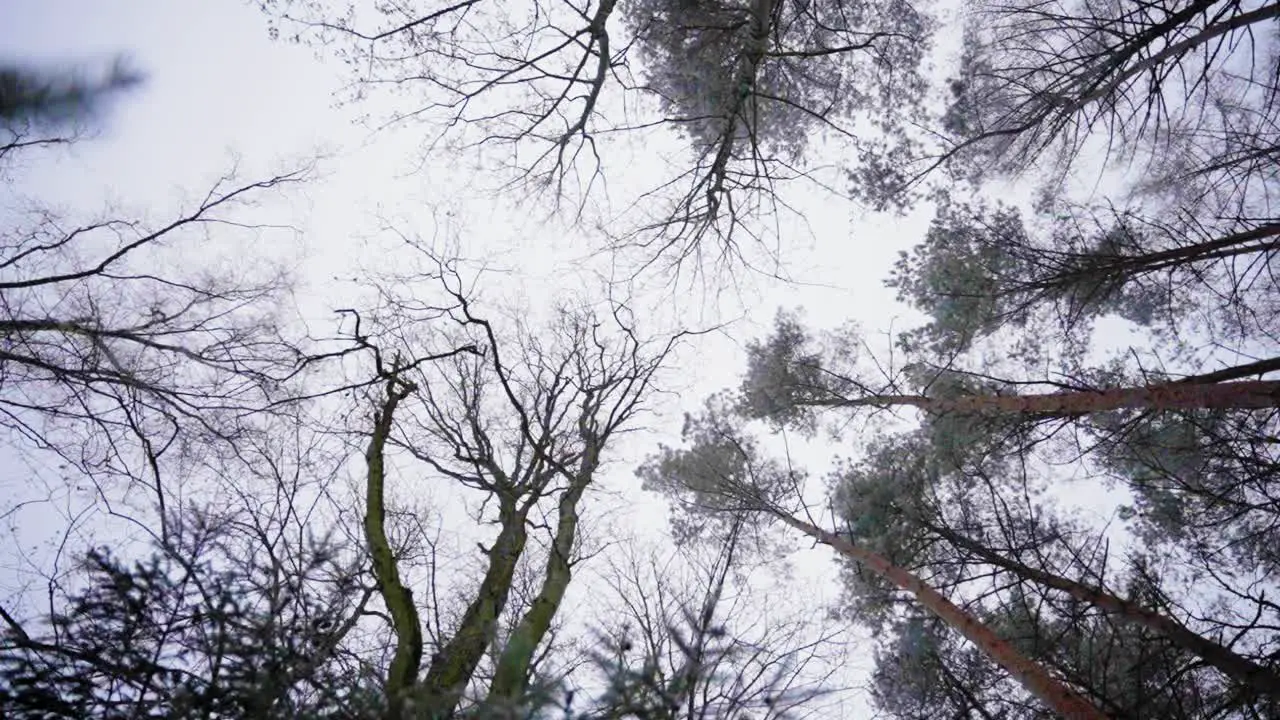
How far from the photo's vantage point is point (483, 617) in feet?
15.4

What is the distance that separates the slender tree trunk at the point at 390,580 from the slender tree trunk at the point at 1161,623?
4437mm

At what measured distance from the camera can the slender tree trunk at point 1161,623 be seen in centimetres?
310

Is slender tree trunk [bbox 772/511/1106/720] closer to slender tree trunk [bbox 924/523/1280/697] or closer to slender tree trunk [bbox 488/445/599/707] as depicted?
slender tree trunk [bbox 924/523/1280/697]

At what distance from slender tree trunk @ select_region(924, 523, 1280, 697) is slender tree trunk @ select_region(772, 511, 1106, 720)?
540mm

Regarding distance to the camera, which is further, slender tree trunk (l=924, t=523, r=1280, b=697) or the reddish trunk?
the reddish trunk

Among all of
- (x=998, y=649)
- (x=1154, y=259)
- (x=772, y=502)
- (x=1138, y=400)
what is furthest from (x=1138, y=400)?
(x=772, y=502)

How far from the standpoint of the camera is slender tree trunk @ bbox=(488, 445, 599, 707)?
2859 millimetres

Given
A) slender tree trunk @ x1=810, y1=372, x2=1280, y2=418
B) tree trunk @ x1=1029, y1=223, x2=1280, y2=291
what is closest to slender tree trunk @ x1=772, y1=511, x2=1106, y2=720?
slender tree trunk @ x1=810, y1=372, x2=1280, y2=418

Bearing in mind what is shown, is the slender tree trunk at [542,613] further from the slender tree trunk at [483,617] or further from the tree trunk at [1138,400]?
the tree trunk at [1138,400]

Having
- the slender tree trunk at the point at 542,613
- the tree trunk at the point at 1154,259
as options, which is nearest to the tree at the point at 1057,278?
the tree trunk at the point at 1154,259

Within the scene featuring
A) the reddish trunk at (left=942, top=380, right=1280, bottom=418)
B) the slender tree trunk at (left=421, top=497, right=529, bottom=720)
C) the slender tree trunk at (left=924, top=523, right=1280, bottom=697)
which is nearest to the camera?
the slender tree trunk at (left=924, top=523, right=1280, bottom=697)

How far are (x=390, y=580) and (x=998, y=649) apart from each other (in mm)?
4410

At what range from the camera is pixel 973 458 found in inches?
309

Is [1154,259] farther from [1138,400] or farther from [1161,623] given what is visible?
[1161,623]
